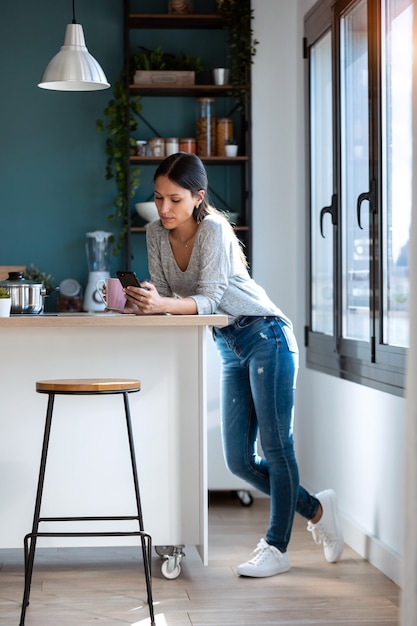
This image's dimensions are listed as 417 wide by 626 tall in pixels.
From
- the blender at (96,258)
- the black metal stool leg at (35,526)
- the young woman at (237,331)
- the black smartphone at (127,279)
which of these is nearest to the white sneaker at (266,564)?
the young woman at (237,331)

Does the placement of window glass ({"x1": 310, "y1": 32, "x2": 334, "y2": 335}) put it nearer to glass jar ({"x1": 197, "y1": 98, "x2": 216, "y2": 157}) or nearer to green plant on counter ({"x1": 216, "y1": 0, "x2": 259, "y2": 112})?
green plant on counter ({"x1": 216, "y1": 0, "x2": 259, "y2": 112})

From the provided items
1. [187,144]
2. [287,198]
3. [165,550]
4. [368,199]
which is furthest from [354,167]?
[165,550]

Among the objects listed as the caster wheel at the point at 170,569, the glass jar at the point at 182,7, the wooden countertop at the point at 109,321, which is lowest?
the caster wheel at the point at 170,569

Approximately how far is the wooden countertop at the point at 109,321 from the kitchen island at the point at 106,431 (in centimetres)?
18

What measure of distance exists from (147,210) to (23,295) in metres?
1.87

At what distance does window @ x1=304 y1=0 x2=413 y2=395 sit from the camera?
3490mm

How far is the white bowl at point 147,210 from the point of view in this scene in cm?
516

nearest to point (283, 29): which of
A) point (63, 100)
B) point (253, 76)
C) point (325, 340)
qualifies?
point (253, 76)

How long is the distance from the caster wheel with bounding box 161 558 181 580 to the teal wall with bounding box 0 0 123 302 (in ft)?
7.60

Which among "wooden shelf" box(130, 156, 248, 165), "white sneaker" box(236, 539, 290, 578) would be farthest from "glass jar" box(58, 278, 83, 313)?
"white sneaker" box(236, 539, 290, 578)

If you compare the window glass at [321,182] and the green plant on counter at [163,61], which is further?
the green plant on counter at [163,61]

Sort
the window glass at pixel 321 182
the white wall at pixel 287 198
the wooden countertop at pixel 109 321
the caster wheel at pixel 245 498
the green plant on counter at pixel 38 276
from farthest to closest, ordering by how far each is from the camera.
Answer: the green plant on counter at pixel 38 276, the caster wheel at pixel 245 498, the white wall at pixel 287 198, the window glass at pixel 321 182, the wooden countertop at pixel 109 321

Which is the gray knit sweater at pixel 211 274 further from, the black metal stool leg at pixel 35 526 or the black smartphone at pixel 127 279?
the black metal stool leg at pixel 35 526

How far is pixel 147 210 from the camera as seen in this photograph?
518 cm
